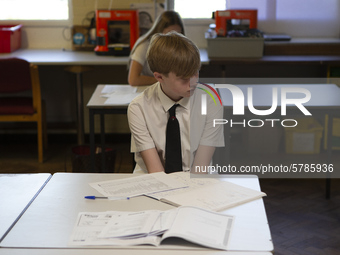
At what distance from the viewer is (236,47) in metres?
3.85

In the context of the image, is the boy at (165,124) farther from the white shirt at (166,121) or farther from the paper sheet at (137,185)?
the paper sheet at (137,185)

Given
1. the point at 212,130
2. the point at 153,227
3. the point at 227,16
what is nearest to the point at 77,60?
the point at 227,16

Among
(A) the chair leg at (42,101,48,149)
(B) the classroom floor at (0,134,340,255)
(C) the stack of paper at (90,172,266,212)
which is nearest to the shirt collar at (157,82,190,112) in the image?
(C) the stack of paper at (90,172,266,212)

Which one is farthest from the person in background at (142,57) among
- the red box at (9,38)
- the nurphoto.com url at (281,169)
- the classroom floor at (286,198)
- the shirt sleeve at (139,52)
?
the red box at (9,38)

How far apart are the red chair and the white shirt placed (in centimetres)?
184

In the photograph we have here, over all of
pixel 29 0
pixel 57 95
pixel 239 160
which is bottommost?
pixel 239 160

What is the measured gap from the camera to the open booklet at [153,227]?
129 centimetres

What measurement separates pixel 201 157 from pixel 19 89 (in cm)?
209

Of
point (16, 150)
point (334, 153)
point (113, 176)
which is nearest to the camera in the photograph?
point (113, 176)

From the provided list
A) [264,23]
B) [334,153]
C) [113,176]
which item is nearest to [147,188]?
[113,176]

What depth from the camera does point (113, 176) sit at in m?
1.82

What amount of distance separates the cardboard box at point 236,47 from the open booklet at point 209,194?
225 cm

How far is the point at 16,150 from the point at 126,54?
1265mm

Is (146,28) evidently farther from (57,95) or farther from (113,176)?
(113,176)
